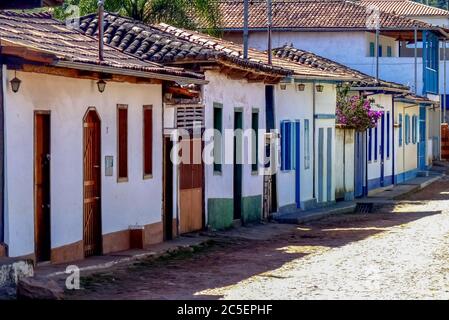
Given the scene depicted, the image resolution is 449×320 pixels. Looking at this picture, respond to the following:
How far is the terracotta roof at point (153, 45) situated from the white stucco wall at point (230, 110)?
551 millimetres

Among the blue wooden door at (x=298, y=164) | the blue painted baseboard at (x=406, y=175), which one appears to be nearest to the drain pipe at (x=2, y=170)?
the blue wooden door at (x=298, y=164)

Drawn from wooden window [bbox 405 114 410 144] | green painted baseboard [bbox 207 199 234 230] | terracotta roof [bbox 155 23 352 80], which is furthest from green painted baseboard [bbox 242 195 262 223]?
wooden window [bbox 405 114 410 144]

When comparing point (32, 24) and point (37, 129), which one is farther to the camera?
point (32, 24)

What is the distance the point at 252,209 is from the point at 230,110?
257 cm

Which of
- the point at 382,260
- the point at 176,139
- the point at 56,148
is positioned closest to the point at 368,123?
the point at 176,139

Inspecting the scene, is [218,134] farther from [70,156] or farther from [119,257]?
[70,156]

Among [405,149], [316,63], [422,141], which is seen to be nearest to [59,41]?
[316,63]

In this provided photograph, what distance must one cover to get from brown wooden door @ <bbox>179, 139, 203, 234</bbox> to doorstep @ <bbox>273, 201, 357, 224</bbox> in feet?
14.3

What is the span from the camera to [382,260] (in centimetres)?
1814

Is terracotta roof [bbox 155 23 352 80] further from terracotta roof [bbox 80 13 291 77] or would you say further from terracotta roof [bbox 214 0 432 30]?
terracotta roof [bbox 214 0 432 30]

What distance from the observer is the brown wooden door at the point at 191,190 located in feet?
72.2

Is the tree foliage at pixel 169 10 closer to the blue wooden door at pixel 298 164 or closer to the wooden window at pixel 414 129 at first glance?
the blue wooden door at pixel 298 164

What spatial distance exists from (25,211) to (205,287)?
246 centimetres

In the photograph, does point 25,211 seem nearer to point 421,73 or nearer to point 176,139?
point 176,139
